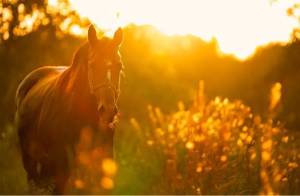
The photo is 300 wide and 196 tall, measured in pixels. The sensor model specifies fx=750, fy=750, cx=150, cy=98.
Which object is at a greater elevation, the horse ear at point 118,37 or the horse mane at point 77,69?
the horse ear at point 118,37

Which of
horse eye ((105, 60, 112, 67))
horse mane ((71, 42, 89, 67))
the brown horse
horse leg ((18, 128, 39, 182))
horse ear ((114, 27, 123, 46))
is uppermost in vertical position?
horse ear ((114, 27, 123, 46))

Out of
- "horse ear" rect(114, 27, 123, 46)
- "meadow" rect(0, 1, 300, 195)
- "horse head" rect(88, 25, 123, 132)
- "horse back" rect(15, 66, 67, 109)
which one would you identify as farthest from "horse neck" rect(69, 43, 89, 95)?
"horse back" rect(15, 66, 67, 109)

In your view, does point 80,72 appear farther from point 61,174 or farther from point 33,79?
point 33,79

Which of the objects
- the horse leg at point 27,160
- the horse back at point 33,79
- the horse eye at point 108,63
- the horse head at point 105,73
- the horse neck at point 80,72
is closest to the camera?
the horse head at point 105,73

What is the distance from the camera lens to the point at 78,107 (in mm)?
8172

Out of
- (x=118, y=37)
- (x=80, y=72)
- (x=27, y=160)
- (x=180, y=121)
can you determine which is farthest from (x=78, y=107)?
(x=27, y=160)

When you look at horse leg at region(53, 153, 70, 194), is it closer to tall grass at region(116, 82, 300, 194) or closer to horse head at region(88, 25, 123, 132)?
horse head at region(88, 25, 123, 132)

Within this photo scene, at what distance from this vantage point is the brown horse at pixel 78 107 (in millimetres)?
7484

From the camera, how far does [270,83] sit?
27.1 m

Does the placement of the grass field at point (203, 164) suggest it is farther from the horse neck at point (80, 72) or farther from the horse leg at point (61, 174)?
the horse neck at point (80, 72)

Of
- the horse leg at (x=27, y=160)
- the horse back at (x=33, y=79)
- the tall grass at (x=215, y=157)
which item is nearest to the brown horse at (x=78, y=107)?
the tall grass at (x=215, y=157)

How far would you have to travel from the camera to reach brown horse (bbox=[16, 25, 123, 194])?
748 centimetres

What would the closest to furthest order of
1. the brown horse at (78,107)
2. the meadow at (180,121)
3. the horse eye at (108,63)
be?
the meadow at (180,121), the brown horse at (78,107), the horse eye at (108,63)

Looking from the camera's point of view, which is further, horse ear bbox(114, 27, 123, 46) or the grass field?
horse ear bbox(114, 27, 123, 46)
